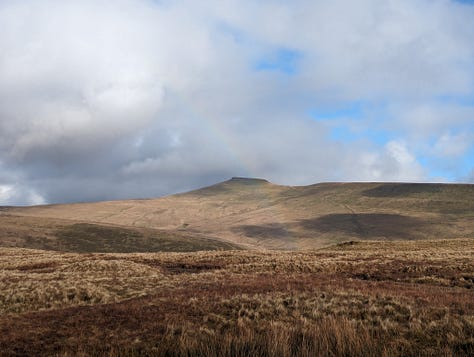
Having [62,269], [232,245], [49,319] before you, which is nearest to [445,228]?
[232,245]

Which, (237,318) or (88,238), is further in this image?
(88,238)

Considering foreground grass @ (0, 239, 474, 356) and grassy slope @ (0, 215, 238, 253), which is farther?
grassy slope @ (0, 215, 238, 253)

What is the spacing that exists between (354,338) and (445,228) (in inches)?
7946

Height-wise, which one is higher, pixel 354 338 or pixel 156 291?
pixel 354 338

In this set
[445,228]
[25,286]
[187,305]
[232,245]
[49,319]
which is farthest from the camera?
[445,228]

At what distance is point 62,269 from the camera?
37656 mm

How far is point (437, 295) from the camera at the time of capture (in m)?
18.4

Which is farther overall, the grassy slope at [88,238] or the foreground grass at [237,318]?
the grassy slope at [88,238]

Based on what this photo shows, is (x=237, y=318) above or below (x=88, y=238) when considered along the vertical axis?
above

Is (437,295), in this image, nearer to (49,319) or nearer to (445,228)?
(49,319)

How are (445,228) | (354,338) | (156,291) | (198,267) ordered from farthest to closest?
1. (445,228)
2. (198,267)
3. (156,291)
4. (354,338)

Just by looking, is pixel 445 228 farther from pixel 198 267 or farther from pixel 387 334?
pixel 387 334

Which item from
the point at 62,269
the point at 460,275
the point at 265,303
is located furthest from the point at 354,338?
the point at 62,269

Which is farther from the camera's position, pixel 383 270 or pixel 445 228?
pixel 445 228
